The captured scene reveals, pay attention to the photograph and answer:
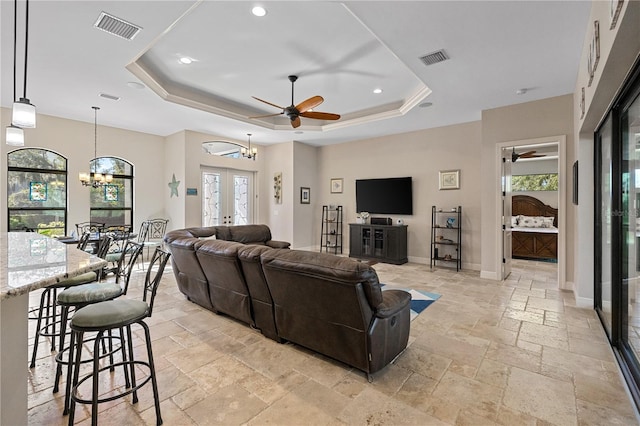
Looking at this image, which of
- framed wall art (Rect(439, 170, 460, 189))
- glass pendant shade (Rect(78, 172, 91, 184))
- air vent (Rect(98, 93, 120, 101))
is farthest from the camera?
framed wall art (Rect(439, 170, 460, 189))

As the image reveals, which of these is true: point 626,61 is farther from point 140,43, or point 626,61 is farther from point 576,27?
point 140,43

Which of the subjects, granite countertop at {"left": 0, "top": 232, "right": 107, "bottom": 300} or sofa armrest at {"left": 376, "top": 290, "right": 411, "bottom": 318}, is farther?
sofa armrest at {"left": 376, "top": 290, "right": 411, "bottom": 318}

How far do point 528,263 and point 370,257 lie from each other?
360 centimetres

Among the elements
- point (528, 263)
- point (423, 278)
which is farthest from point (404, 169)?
point (528, 263)

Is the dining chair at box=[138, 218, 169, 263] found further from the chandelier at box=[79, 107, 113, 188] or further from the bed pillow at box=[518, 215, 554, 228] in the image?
the bed pillow at box=[518, 215, 554, 228]

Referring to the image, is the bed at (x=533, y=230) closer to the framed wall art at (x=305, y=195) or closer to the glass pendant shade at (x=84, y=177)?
the framed wall art at (x=305, y=195)

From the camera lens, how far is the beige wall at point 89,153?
5676 mm

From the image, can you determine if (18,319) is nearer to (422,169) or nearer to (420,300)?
Result: (420,300)

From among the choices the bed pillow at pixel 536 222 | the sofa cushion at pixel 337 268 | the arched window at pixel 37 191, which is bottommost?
the sofa cushion at pixel 337 268

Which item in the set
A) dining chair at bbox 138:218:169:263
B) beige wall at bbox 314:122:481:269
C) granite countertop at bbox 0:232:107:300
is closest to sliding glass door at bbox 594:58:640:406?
beige wall at bbox 314:122:481:269

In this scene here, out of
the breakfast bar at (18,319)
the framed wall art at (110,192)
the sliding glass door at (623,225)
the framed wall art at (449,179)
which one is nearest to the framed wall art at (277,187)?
the framed wall art at (110,192)

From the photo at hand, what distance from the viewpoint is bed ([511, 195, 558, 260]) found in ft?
23.3

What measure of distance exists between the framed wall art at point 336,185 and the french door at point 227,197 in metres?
2.33

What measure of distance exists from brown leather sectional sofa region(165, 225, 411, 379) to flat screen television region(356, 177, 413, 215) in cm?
470
